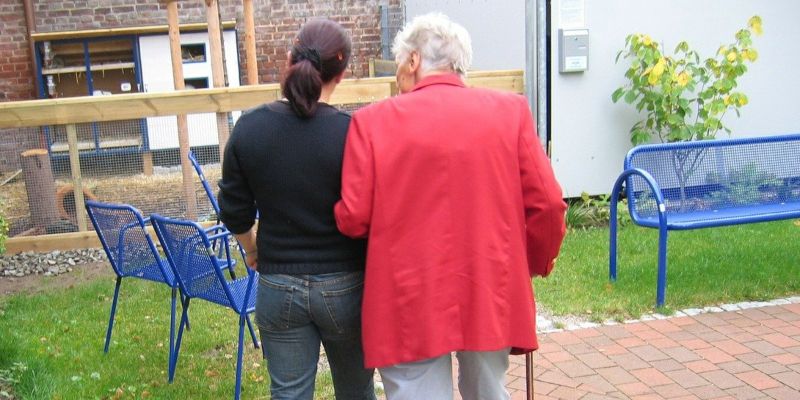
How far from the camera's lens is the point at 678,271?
558cm

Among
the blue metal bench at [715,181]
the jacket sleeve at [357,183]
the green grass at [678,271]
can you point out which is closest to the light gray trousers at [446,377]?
the jacket sleeve at [357,183]

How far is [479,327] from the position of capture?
→ 2426 mm

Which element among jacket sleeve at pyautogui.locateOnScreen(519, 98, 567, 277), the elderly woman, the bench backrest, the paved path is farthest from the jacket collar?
the bench backrest

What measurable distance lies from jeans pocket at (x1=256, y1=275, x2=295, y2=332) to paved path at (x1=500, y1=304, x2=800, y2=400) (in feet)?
5.65

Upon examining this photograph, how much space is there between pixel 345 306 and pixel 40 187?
5.18 m

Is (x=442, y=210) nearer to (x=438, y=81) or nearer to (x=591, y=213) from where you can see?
(x=438, y=81)

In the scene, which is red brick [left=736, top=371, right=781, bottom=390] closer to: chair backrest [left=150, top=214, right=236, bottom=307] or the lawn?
the lawn

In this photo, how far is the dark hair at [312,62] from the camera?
2391 mm

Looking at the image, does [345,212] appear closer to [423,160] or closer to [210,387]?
[423,160]

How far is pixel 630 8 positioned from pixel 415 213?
561 centimetres

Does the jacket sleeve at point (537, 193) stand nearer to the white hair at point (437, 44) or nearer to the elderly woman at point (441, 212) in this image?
the elderly woman at point (441, 212)

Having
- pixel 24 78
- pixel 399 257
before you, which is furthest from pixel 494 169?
pixel 24 78

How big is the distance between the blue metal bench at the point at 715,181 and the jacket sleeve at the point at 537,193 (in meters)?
2.88

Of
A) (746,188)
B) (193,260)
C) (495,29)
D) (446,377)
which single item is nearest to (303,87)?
(446,377)
